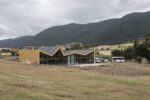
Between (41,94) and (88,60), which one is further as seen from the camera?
(88,60)

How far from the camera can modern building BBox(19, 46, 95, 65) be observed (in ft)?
269

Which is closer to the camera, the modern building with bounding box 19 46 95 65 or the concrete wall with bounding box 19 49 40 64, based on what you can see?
the concrete wall with bounding box 19 49 40 64

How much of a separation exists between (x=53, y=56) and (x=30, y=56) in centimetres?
537

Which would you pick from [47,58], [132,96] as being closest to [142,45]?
[47,58]

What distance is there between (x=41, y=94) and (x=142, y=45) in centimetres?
7744

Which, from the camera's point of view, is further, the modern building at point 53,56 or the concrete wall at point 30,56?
the modern building at point 53,56

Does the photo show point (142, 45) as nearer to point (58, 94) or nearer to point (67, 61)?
point (67, 61)

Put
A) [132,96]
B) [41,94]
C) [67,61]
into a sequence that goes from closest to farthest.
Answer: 1. [41,94]
2. [132,96]
3. [67,61]

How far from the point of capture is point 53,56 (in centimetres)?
8419

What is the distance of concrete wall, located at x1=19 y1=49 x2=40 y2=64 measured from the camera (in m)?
81.1

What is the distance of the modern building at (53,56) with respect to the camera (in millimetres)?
82000

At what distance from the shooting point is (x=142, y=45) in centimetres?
9631

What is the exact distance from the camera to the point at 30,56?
3312 inches

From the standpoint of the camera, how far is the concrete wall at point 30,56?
81062mm
